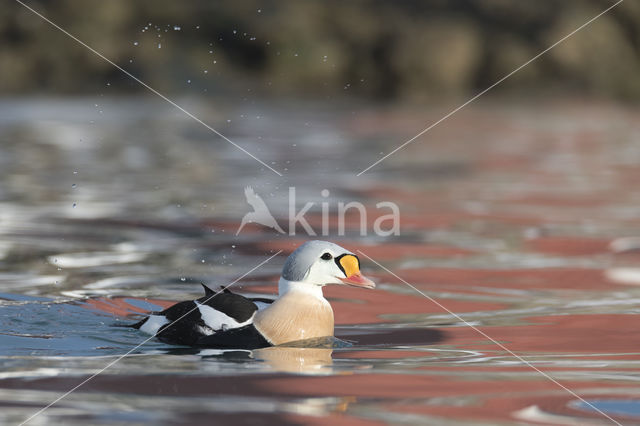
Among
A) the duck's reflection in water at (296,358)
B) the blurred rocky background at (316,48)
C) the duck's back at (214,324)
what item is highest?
the blurred rocky background at (316,48)

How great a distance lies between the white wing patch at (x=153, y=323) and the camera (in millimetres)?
5598

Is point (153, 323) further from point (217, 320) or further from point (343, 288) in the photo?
point (343, 288)

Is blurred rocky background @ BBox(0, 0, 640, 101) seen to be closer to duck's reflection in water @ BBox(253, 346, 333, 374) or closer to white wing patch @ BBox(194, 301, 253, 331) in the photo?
white wing patch @ BBox(194, 301, 253, 331)

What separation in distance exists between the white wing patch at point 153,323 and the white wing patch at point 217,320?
0.95ft

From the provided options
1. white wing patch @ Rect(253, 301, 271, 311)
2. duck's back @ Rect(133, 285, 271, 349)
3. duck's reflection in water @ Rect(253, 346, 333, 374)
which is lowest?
duck's reflection in water @ Rect(253, 346, 333, 374)

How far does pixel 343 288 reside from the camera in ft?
24.7

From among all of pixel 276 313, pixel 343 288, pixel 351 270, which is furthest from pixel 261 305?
pixel 343 288

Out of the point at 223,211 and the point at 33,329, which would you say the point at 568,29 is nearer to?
the point at 223,211

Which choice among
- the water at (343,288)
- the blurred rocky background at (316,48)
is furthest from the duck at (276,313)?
the blurred rocky background at (316,48)

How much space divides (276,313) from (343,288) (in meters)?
2.15

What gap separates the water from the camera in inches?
175

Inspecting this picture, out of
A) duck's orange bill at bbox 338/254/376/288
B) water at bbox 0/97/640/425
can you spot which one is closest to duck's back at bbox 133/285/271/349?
water at bbox 0/97/640/425

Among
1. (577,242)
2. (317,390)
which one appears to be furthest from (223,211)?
(317,390)

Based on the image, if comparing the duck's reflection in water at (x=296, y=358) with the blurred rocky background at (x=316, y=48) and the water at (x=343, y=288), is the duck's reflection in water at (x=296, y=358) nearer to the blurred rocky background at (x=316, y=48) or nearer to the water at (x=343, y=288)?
the water at (x=343, y=288)
